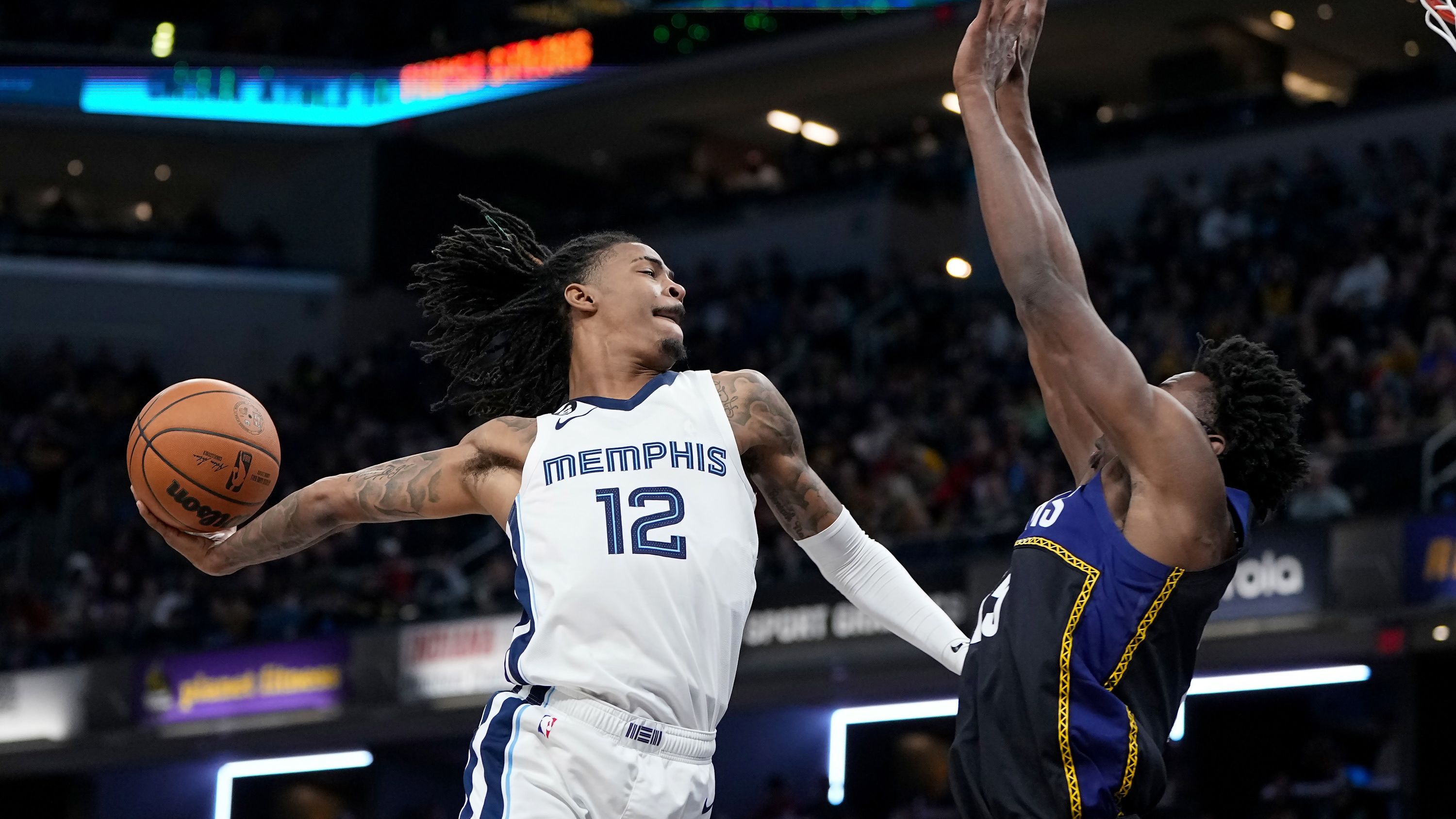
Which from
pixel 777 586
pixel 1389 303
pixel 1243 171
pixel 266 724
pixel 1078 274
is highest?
pixel 1243 171

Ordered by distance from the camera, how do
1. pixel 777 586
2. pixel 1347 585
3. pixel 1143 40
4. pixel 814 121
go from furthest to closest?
pixel 814 121 < pixel 1143 40 < pixel 777 586 < pixel 1347 585

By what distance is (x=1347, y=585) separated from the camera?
34.7ft

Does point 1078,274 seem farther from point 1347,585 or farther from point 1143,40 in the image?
point 1143,40

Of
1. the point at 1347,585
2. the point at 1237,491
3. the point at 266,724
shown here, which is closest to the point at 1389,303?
the point at 1347,585

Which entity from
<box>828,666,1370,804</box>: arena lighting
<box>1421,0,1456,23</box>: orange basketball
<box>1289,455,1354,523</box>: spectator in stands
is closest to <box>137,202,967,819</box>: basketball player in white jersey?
<box>1421,0,1456,23</box>: orange basketball

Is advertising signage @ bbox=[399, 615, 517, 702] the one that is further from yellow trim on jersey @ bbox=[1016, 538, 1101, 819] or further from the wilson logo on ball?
yellow trim on jersey @ bbox=[1016, 538, 1101, 819]

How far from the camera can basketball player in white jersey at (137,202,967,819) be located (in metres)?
3.82

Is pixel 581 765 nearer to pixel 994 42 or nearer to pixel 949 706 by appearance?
pixel 994 42

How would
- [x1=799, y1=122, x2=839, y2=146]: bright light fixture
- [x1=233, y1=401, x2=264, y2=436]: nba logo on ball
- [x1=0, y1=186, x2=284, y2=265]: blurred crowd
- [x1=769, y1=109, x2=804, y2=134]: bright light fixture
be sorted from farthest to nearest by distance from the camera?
[x1=799, y1=122, x2=839, y2=146]: bright light fixture, [x1=769, y1=109, x2=804, y2=134]: bright light fixture, [x1=0, y1=186, x2=284, y2=265]: blurred crowd, [x1=233, y1=401, x2=264, y2=436]: nba logo on ball

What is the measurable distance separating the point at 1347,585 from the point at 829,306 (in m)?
8.74

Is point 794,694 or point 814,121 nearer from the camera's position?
point 794,694

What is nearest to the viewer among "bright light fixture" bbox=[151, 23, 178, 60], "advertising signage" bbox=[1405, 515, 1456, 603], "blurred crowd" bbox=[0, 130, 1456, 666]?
"advertising signage" bbox=[1405, 515, 1456, 603]

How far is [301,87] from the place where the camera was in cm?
2411

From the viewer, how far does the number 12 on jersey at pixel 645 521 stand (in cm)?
388
